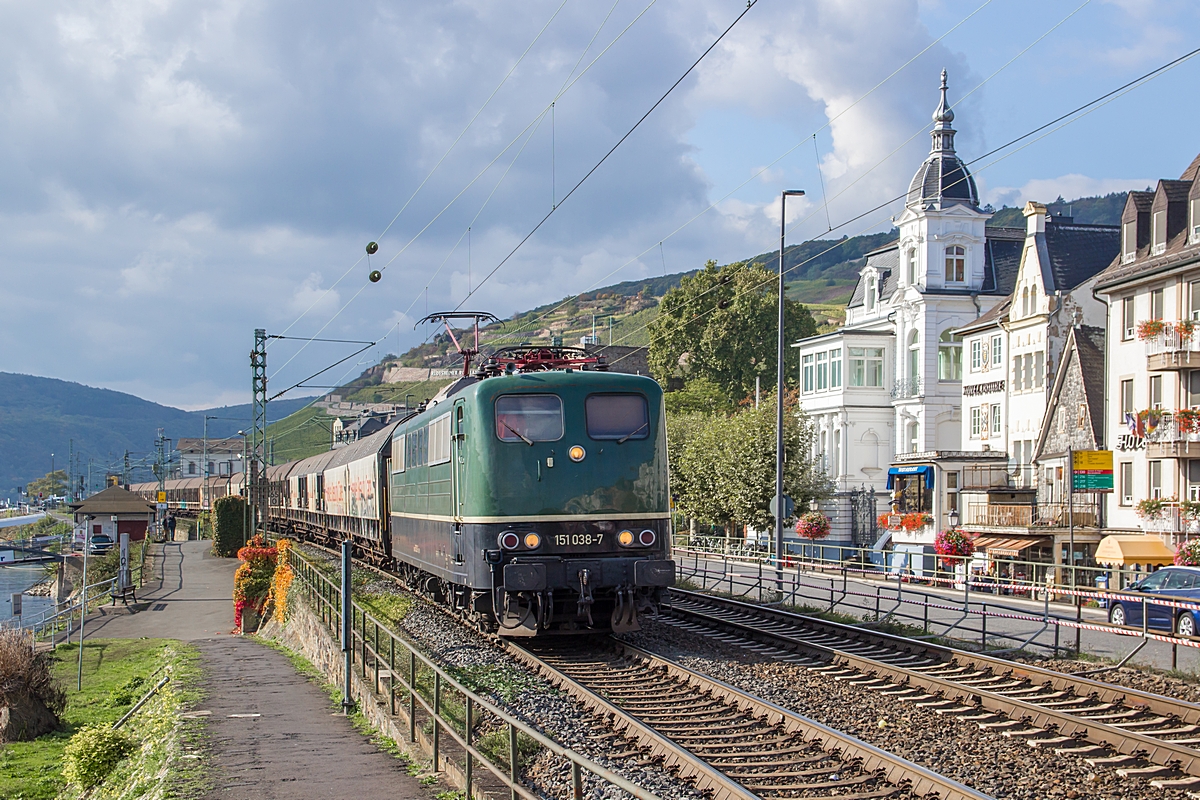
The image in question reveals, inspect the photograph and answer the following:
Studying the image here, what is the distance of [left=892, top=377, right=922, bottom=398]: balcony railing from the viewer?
174 feet

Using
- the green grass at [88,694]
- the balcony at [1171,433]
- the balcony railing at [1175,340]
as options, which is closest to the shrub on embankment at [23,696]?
the green grass at [88,694]

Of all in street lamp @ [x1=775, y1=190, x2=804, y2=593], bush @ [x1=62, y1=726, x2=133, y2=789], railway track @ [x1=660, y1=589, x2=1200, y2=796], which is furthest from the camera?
street lamp @ [x1=775, y1=190, x2=804, y2=593]

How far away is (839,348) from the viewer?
5644 centimetres

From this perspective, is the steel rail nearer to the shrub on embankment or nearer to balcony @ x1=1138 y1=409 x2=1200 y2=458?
the shrub on embankment

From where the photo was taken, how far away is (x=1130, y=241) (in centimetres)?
3612

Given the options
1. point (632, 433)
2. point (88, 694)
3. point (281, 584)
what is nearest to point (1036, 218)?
point (281, 584)

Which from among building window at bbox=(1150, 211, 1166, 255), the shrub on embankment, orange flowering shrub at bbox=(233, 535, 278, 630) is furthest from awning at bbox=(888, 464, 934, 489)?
the shrub on embankment

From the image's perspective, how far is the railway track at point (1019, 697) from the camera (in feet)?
34.2

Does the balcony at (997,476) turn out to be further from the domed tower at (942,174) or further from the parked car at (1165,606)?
the parked car at (1165,606)

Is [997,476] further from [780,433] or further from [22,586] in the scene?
[22,586]

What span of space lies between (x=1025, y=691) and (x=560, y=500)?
6.26m

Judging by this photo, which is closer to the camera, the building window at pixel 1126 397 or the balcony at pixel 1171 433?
the balcony at pixel 1171 433

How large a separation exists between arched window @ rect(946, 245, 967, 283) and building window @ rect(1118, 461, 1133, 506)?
18477 mm

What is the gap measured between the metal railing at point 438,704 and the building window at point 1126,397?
26055mm
